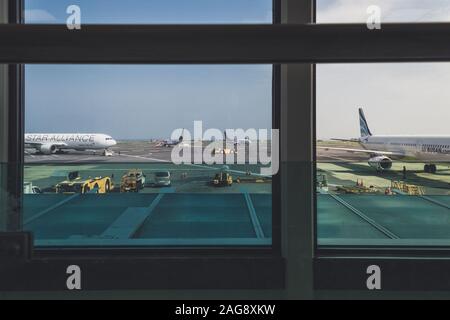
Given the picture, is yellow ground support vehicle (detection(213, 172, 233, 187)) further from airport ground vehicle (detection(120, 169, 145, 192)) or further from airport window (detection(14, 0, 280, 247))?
airport window (detection(14, 0, 280, 247))

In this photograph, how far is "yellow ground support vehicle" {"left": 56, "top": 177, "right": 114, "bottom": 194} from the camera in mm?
2738

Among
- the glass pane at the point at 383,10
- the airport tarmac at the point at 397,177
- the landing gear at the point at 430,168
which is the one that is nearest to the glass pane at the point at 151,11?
the glass pane at the point at 383,10

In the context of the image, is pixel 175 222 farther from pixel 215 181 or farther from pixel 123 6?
pixel 123 6

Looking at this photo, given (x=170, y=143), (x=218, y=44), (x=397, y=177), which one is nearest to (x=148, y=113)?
(x=170, y=143)

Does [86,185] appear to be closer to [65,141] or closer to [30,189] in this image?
[30,189]

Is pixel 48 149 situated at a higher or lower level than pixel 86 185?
higher

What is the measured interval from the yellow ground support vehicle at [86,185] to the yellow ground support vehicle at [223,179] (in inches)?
26.7

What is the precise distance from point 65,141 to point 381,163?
278 centimetres

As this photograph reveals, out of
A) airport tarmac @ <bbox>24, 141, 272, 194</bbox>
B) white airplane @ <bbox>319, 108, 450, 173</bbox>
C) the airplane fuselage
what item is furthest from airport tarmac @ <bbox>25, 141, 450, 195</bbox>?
the airplane fuselage

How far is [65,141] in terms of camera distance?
393 centimetres

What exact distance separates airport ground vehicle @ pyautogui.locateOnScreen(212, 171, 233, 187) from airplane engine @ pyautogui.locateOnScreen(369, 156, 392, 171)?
1.00m

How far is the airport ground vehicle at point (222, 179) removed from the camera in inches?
110

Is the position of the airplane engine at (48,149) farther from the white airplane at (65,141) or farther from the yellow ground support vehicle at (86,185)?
the yellow ground support vehicle at (86,185)

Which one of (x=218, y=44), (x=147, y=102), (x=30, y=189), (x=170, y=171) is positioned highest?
(x=218, y=44)
